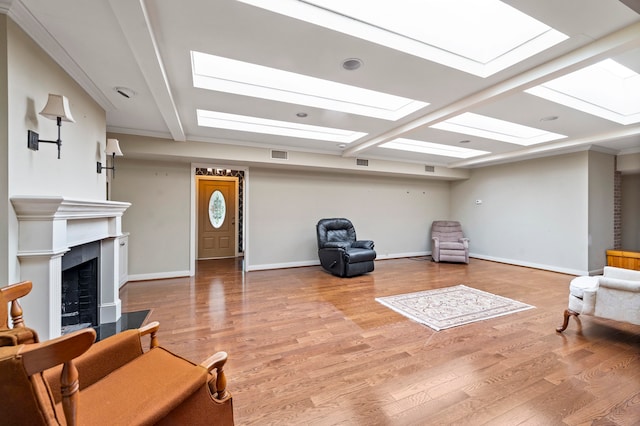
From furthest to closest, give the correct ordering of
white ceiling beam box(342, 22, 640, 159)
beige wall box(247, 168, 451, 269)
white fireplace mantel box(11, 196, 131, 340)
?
1. beige wall box(247, 168, 451, 269)
2. white ceiling beam box(342, 22, 640, 159)
3. white fireplace mantel box(11, 196, 131, 340)

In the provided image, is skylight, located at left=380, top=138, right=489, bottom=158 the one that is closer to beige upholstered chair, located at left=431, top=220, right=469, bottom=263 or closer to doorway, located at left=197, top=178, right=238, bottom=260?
beige upholstered chair, located at left=431, top=220, right=469, bottom=263

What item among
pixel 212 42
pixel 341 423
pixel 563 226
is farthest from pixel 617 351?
pixel 212 42

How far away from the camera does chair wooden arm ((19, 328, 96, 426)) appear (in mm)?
674

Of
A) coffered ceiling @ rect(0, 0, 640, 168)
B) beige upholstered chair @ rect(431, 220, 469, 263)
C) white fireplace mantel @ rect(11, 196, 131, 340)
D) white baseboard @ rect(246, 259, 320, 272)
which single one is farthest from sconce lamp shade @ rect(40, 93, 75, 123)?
beige upholstered chair @ rect(431, 220, 469, 263)

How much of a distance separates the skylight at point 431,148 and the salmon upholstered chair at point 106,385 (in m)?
4.60

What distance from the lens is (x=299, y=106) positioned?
3.22m

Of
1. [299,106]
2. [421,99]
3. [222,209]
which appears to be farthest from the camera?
[222,209]

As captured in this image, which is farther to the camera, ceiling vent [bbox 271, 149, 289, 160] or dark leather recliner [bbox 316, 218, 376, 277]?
ceiling vent [bbox 271, 149, 289, 160]

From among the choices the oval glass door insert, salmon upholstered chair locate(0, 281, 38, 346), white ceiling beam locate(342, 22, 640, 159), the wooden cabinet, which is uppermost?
white ceiling beam locate(342, 22, 640, 159)

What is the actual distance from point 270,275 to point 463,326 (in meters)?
3.35

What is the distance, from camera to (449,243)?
6.32 m

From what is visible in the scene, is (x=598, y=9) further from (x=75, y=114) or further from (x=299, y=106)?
(x=75, y=114)

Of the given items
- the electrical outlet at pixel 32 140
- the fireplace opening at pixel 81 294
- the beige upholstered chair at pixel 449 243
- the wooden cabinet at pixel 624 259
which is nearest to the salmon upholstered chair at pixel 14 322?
the electrical outlet at pixel 32 140

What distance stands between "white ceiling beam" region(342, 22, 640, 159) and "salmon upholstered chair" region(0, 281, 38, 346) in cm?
360
